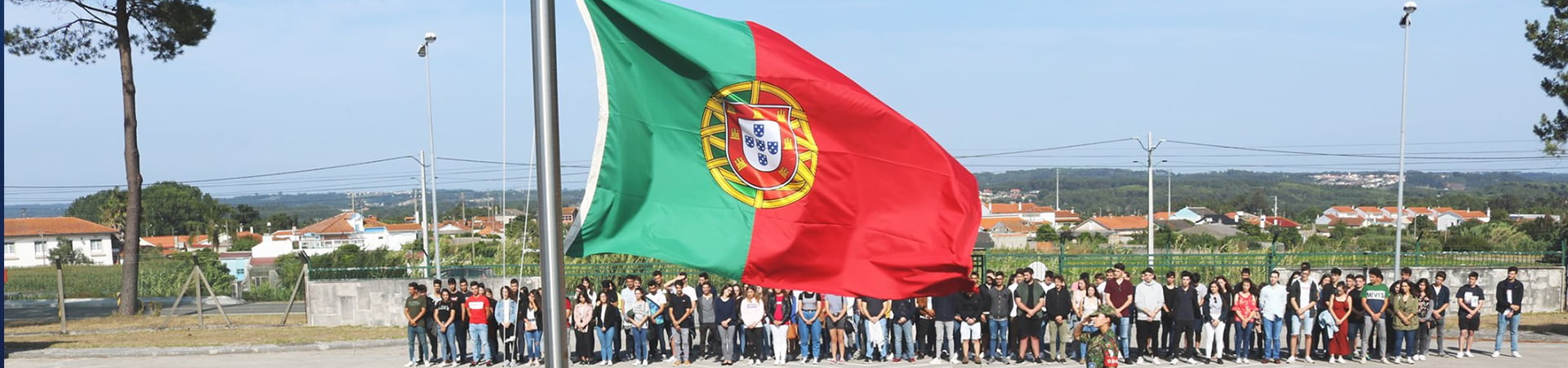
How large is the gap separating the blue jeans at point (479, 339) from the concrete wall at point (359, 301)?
5.81 meters

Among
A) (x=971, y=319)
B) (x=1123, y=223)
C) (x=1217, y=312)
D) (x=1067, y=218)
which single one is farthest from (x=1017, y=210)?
(x=971, y=319)

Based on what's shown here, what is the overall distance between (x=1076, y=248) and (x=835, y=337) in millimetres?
18158

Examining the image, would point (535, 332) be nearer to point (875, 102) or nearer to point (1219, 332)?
point (1219, 332)

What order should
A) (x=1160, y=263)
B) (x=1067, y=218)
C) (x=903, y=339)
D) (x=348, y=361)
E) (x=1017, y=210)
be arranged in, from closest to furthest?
1. (x=903, y=339)
2. (x=348, y=361)
3. (x=1160, y=263)
4. (x=1067, y=218)
5. (x=1017, y=210)

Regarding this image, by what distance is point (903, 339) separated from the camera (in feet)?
56.5

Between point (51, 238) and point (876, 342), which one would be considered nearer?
point (876, 342)

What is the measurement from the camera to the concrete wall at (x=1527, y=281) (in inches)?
952

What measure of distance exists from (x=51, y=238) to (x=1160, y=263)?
298 feet

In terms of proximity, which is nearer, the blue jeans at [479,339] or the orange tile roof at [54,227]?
the blue jeans at [479,339]

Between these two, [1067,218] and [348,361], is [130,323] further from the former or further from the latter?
[1067,218]

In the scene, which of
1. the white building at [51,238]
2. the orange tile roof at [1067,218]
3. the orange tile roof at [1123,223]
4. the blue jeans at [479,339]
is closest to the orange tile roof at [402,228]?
the white building at [51,238]

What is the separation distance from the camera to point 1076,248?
3356 centimetres

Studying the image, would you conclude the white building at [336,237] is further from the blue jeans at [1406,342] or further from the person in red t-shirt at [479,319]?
the blue jeans at [1406,342]

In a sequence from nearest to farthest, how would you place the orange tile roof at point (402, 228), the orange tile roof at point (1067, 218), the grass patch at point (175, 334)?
the grass patch at point (175, 334) < the orange tile roof at point (402, 228) < the orange tile roof at point (1067, 218)
